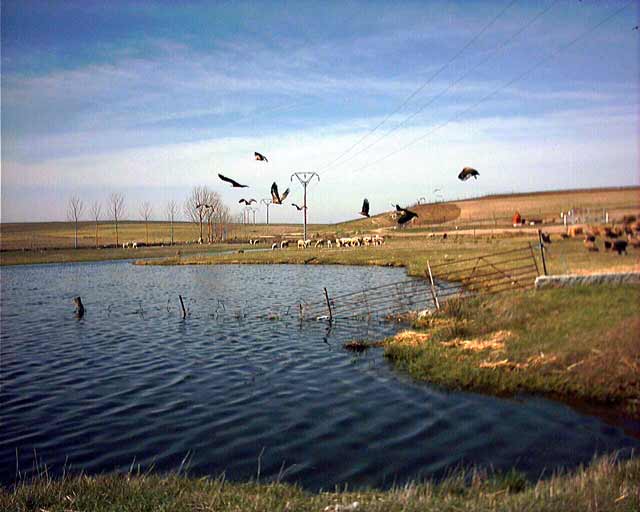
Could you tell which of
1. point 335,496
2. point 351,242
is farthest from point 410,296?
point 351,242

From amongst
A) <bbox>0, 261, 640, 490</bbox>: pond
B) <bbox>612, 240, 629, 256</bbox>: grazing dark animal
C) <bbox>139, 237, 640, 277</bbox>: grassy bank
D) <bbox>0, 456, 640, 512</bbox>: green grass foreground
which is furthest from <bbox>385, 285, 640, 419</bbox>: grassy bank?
<bbox>0, 456, 640, 512</bbox>: green grass foreground

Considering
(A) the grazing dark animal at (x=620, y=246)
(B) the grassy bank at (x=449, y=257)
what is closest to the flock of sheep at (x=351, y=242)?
(B) the grassy bank at (x=449, y=257)

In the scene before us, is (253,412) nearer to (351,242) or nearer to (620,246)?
(620,246)

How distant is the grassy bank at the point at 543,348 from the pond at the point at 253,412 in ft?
2.87

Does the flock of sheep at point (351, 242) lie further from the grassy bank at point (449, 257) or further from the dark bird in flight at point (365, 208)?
the dark bird in flight at point (365, 208)

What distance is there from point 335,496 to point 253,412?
20.9 ft

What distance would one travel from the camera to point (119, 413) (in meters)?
15.1

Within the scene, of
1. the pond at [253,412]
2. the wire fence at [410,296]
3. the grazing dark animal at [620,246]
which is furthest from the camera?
the wire fence at [410,296]

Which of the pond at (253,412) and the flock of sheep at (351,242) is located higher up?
the flock of sheep at (351,242)

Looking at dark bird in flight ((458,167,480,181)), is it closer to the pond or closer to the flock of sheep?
the pond

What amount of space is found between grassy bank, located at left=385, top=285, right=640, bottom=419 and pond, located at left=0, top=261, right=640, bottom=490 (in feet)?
2.87

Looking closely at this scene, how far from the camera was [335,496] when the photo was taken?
345 inches

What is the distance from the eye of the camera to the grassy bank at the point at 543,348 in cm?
1454

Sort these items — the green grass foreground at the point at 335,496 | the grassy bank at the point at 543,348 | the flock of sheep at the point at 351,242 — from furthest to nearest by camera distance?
the flock of sheep at the point at 351,242, the grassy bank at the point at 543,348, the green grass foreground at the point at 335,496
